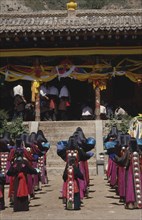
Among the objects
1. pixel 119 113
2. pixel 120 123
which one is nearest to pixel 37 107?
pixel 119 113

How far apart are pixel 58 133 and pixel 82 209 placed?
8.86 m

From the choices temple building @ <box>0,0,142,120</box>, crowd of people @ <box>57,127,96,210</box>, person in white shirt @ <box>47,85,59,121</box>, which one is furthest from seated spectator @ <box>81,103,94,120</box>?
crowd of people @ <box>57,127,96,210</box>

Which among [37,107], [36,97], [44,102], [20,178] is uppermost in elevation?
[36,97]

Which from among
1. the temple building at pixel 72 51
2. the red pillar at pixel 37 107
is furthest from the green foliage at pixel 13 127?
the temple building at pixel 72 51

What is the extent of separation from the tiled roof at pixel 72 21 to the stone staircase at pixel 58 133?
11.7ft

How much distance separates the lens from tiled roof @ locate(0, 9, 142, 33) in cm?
2023

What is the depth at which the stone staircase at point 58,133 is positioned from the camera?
57.1 feet

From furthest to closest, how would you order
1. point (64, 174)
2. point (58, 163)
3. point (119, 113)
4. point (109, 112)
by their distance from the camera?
point (109, 112)
point (119, 113)
point (58, 163)
point (64, 174)

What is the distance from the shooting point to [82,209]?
10.9 meters

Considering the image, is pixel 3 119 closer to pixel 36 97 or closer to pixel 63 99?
pixel 36 97

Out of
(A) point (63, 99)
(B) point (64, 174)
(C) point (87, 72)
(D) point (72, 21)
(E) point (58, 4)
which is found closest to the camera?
(B) point (64, 174)

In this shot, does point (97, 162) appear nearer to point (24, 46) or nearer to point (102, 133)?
point (102, 133)

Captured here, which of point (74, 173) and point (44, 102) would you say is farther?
point (44, 102)

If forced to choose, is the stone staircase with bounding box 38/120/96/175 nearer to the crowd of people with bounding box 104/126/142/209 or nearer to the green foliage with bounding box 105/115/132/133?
the green foliage with bounding box 105/115/132/133
